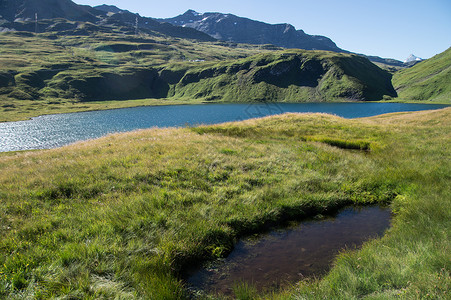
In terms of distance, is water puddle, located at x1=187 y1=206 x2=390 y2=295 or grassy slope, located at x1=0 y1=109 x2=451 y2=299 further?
water puddle, located at x1=187 y1=206 x2=390 y2=295

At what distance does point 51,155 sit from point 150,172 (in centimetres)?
956

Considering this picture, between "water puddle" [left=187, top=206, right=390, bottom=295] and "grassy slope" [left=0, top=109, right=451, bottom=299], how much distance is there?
0.64m

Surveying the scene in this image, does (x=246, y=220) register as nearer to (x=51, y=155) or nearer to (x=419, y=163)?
(x=419, y=163)

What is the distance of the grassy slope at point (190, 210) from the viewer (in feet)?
20.0

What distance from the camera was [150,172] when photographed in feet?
44.0

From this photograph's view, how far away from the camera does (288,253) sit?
8.77 m

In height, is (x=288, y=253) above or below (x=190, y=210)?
below

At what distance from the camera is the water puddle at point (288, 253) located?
24.2 ft

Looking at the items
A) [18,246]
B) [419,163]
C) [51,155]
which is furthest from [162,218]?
[419,163]

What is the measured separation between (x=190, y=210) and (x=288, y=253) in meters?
4.31

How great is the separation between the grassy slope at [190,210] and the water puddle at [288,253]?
642mm

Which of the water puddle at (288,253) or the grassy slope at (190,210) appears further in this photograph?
the water puddle at (288,253)

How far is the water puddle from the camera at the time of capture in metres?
7.38

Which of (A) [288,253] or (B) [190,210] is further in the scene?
(B) [190,210]
